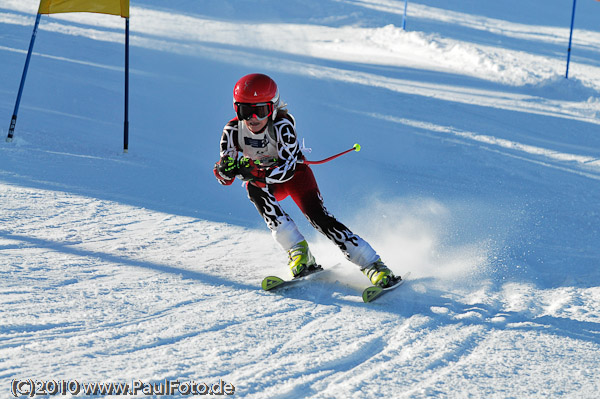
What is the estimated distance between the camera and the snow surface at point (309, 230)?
3324mm

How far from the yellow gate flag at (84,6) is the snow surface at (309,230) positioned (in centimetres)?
166

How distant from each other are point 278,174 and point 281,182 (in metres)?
0.14

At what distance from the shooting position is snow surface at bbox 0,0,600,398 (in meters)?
3.32

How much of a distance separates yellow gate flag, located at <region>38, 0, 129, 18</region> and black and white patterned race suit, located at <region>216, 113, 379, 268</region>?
12.4ft

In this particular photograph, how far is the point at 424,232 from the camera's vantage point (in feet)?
20.1

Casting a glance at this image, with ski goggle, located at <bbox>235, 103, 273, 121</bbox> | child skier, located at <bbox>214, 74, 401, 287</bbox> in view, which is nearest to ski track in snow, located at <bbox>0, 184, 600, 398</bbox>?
child skier, located at <bbox>214, 74, 401, 287</bbox>

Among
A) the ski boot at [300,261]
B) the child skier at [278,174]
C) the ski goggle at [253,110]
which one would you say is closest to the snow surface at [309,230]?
the ski boot at [300,261]

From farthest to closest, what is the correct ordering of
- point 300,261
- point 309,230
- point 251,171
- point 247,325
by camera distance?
point 309,230
point 300,261
point 251,171
point 247,325

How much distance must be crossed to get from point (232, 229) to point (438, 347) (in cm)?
277

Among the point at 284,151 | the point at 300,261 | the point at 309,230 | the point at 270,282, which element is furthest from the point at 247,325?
the point at 309,230

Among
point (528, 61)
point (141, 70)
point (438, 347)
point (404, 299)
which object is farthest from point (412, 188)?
point (528, 61)

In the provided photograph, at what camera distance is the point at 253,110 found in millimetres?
4406

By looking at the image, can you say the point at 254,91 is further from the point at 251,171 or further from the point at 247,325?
the point at 247,325

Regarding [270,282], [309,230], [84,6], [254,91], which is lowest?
[309,230]
